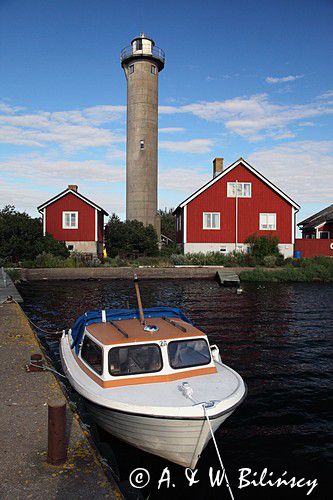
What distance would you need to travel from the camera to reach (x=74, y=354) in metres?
9.34

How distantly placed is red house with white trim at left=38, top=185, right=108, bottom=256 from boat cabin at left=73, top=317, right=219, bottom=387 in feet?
115

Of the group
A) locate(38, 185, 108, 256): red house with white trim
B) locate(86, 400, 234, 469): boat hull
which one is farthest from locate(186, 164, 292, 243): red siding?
locate(86, 400, 234, 469): boat hull

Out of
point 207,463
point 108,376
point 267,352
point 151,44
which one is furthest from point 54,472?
point 151,44

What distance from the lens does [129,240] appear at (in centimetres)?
4338

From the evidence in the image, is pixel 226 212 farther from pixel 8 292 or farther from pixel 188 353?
pixel 188 353

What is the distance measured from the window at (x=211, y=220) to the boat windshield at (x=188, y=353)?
111 ft

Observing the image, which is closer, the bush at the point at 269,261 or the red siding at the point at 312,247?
the bush at the point at 269,261

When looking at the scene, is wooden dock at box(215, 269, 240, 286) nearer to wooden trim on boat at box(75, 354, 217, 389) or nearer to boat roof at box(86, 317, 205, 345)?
boat roof at box(86, 317, 205, 345)

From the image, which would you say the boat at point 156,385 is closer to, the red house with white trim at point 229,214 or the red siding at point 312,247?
the red house with white trim at point 229,214

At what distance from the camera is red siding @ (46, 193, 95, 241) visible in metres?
42.5

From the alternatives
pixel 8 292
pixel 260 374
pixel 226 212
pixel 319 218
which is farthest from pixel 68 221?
pixel 260 374

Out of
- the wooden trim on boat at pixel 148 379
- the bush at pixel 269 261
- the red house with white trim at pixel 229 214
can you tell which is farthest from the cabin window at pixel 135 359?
the red house with white trim at pixel 229 214

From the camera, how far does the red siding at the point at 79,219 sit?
4247cm

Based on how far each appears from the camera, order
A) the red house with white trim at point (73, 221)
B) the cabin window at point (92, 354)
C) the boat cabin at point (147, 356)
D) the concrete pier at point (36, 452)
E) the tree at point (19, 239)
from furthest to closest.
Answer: the red house with white trim at point (73, 221)
the tree at point (19, 239)
the cabin window at point (92, 354)
the boat cabin at point (147, 356)
the concrete pier at point (36, 452)
